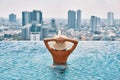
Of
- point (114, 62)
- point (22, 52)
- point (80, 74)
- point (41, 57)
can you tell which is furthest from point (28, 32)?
point (80, 74)

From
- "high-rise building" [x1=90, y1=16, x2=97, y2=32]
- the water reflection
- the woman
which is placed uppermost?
"high-rise building" [x1=90, y1=16, x2=97, y2=32]

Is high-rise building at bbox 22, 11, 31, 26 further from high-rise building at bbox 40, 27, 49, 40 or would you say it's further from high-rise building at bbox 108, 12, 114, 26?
high-rise building at bbox 108, 12, 114, 26

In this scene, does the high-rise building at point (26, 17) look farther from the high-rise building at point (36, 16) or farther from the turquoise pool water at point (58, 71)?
the turquoise pool water at point (58, 71)

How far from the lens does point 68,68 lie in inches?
1275

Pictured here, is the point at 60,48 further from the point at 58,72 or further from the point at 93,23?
the point at 93,23

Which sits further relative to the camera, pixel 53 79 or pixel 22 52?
pixel 22 52

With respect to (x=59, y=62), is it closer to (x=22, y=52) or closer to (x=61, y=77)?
(x=61, y=77)

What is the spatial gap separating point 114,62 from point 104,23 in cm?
8315

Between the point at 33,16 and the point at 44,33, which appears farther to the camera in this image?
the point at 33,16

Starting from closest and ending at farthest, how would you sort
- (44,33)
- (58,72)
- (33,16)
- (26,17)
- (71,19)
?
(58,72), (44,33), (33,16), (26,17), (71,19)

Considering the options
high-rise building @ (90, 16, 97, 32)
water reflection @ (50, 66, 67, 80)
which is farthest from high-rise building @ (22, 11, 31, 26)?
water reflection @ (50, 66, 67, 80)

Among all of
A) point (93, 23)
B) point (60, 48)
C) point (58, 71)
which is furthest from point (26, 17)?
point (58, 71)

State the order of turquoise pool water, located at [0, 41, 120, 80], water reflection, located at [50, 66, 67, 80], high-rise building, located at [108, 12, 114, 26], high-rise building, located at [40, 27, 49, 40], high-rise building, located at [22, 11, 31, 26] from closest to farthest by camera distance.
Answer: water reflection, located at [50, 66, 67, 80] < turquoise pool water, located at [0, 41, 120, 80] < high-rise building, located at [40, 27, 49, 40] < high-rise building, located at [22, 11, 31, 26] < high-rise building, located at [108, 12, 114, 26]

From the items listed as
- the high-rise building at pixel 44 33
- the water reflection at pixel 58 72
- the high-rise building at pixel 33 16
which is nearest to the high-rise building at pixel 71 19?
the high-rise building at pixel 33 16
